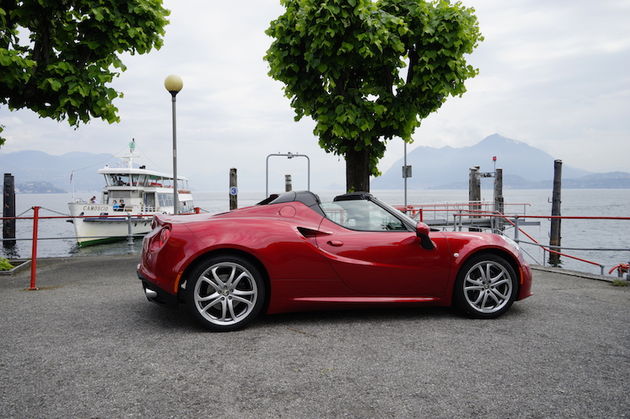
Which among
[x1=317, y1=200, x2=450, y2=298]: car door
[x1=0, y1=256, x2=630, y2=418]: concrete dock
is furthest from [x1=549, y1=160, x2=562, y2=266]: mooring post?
[x1=317, y1=200, x2=450, y2=298]: car door

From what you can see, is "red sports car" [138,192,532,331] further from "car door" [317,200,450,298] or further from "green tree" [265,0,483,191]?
"green tree" [265,0,483,191]

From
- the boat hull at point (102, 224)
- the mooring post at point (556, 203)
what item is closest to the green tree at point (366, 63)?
the mooring post at point (556, 203)

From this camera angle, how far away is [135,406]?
2.54 m

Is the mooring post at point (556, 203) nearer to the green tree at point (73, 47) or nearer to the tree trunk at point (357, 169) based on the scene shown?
the tree trunk at point (357, 169)

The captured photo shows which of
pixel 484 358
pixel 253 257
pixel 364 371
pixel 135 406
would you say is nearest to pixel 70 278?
pixel 253 257

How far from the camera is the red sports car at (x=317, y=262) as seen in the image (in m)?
3.97

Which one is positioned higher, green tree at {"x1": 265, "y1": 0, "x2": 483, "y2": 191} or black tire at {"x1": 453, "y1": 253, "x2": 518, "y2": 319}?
green tree at {"x1": 265, "y1": 0, "x2": 483, "y2": 191}

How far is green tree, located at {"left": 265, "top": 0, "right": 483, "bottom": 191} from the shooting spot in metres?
9.20

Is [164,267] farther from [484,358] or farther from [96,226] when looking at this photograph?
[96,226]

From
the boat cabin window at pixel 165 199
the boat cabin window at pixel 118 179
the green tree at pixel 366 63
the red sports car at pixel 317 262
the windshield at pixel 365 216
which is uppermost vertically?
the green tree at pixel 366 63

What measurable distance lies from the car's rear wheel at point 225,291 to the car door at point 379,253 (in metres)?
0.73

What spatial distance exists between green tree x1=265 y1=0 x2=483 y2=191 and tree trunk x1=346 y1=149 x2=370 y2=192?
0.02 m

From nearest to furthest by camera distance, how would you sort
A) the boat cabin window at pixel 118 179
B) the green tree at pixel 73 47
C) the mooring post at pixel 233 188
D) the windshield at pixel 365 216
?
the windshield at pixel 365 216 → the green tree at pixel 73 47 → the mooring post at pixel 233 188 → the boat cabin window at pixel 118 179

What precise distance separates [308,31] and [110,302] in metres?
6.82
